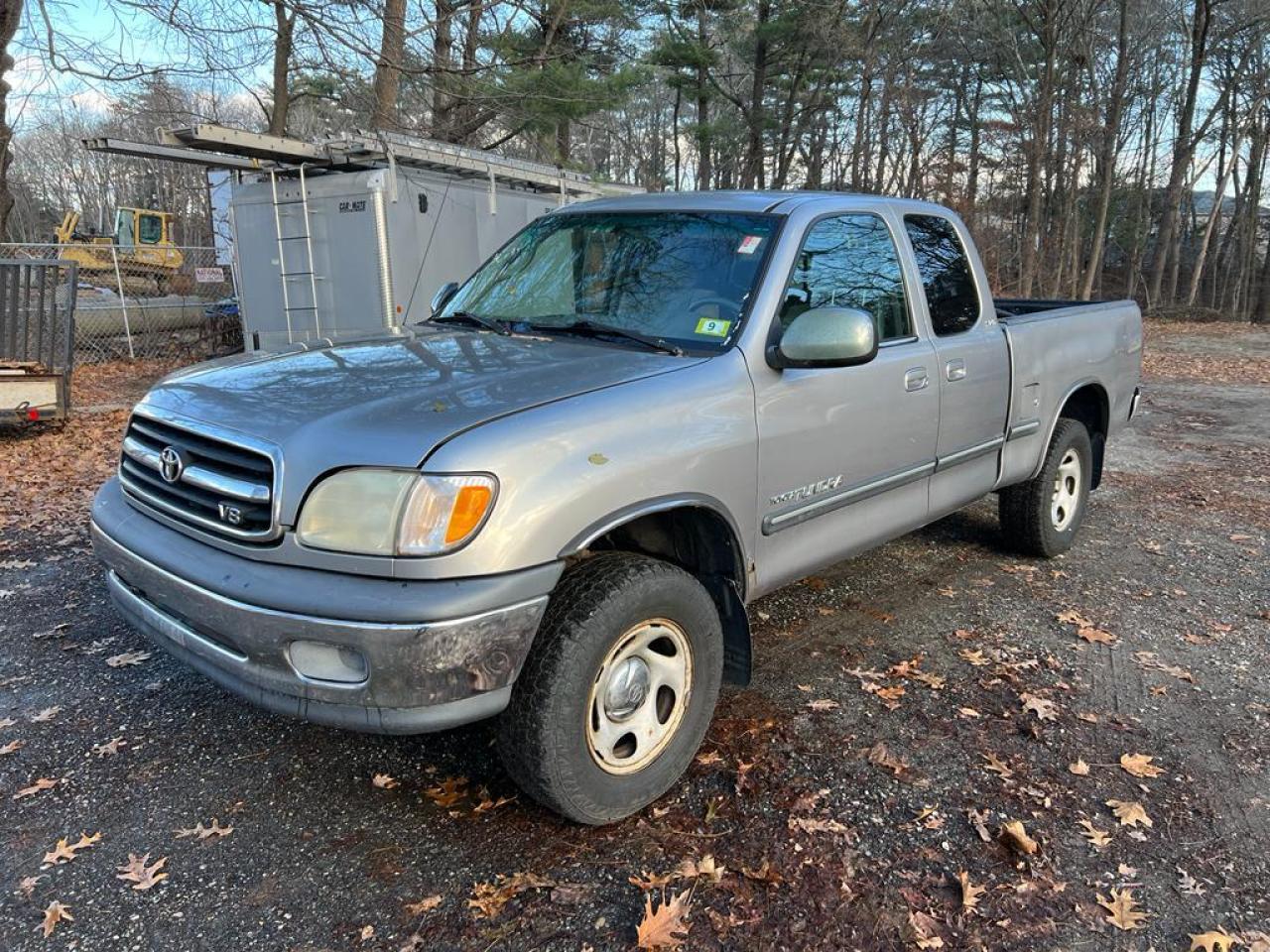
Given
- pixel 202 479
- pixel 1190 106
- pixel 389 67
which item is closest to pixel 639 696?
pixel 202 479

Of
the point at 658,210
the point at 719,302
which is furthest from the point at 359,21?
the point at 719,302

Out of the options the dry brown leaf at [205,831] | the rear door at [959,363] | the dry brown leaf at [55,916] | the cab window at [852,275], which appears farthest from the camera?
the rear door at [959,363]

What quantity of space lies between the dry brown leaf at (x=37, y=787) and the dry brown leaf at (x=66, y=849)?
360mm

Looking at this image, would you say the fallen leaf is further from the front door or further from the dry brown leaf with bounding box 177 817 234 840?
the front door

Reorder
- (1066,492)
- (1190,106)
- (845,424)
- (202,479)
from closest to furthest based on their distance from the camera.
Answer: (202,479), (845,424), (1066,492), (1190,106)

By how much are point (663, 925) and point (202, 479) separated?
5.94 feet

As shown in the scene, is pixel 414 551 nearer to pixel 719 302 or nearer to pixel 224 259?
pixel 719 302

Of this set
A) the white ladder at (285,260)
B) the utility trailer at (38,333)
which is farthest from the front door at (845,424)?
the white ladder at (285,260)

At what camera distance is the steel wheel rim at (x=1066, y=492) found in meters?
5.18

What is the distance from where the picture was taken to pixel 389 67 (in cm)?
1138

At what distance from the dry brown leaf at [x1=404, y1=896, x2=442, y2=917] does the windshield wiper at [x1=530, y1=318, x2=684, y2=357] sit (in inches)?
72.2

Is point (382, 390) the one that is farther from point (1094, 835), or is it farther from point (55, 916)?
point (1094, 835)

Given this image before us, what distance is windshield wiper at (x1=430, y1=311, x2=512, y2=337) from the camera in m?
3.53

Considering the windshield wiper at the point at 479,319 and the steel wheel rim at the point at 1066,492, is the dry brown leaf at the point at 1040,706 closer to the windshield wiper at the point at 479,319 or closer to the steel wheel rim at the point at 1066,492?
the steel wheel rim at the point at 1066,492
